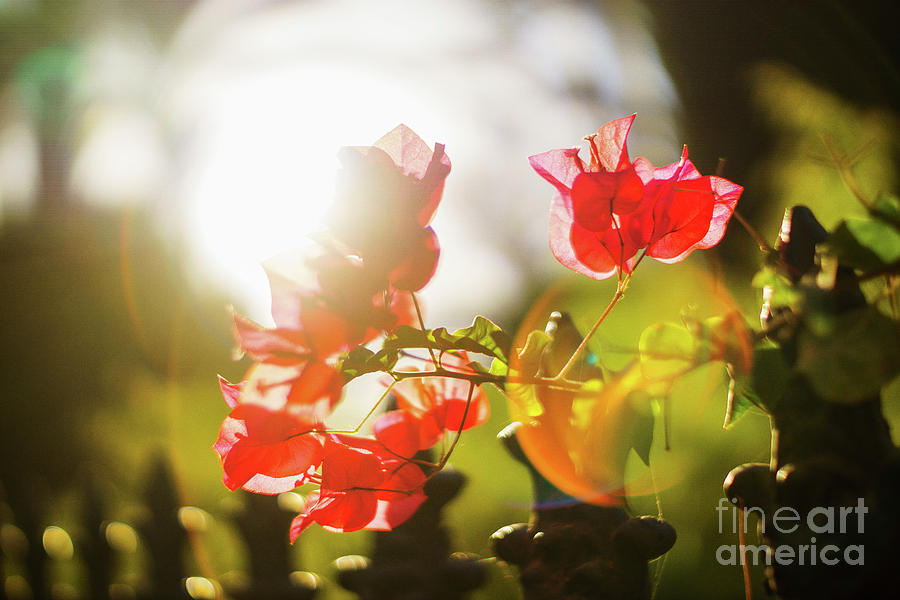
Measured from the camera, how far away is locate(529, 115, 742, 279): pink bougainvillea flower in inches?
14.5

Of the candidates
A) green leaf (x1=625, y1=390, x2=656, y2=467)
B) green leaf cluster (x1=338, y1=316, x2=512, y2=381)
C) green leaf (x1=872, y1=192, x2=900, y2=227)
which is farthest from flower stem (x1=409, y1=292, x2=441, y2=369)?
green leaf (x1=872, y1=192, x2=900, y2=227)

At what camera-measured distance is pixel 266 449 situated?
37cm

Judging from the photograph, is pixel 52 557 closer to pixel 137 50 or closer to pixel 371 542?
pixel 371 542

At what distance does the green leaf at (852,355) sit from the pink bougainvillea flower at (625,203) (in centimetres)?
12

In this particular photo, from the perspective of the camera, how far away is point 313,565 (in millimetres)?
1716

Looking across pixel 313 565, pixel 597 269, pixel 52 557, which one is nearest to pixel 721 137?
pixel 313 565

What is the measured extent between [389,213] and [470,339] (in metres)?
0.08

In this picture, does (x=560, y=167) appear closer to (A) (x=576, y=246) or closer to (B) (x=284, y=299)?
(A) (x=576, y=246)

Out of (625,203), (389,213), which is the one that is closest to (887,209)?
(625,203)

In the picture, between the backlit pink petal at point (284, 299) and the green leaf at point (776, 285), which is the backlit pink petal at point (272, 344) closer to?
the backlit pink petal at point (284, 299)

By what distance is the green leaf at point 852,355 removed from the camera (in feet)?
0.91

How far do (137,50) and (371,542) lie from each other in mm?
4011

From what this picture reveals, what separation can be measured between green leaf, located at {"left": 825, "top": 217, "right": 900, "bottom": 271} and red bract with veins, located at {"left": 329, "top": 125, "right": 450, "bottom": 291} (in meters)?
0.19

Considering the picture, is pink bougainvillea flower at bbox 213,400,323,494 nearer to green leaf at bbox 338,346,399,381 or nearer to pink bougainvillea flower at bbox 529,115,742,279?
green leaf at bbox 338,346,399,381
